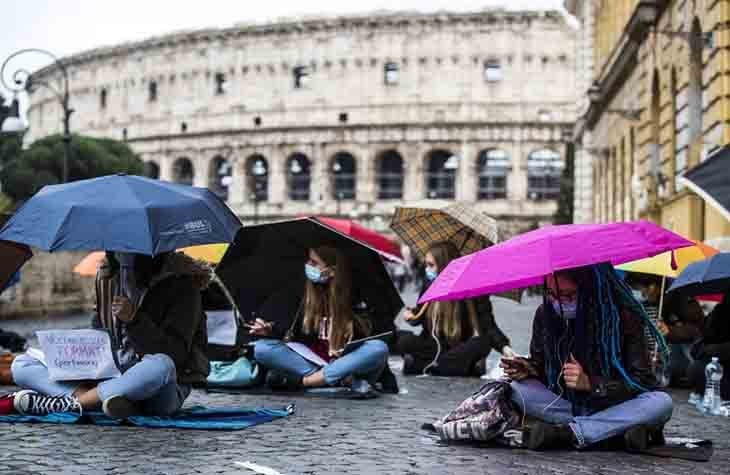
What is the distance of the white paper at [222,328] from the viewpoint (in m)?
9.87

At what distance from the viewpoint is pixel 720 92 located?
49.9 ft

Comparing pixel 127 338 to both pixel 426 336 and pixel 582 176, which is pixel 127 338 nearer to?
pixel 426 336

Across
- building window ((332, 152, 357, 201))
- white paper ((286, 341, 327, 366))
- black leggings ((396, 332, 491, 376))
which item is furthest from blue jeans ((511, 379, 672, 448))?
building window ((332, 152, 357, 201))

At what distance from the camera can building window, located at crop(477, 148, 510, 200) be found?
6388cm

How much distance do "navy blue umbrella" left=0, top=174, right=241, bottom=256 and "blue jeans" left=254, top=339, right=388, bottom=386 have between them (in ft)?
6.55

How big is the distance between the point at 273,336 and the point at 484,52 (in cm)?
5630

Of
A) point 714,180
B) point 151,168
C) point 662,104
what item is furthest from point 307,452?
point 151,168

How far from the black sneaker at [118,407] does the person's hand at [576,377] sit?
7.56 feet

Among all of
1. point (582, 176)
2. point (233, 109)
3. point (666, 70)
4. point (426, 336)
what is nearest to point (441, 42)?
point (233, 109)

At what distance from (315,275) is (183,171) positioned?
62418 millimetres

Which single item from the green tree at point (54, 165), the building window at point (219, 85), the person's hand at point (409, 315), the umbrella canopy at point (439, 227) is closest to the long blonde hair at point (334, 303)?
the person's hand at point (409, 315)

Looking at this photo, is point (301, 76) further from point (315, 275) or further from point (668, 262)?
point (315, 275)

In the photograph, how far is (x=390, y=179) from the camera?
65375 mm

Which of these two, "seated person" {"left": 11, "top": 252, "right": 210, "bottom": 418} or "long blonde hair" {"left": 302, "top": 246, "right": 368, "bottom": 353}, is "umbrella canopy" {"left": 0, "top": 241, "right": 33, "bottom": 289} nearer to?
"seated person" {"left": 11, "top": 252, "right": 210, "bottom": 418}
